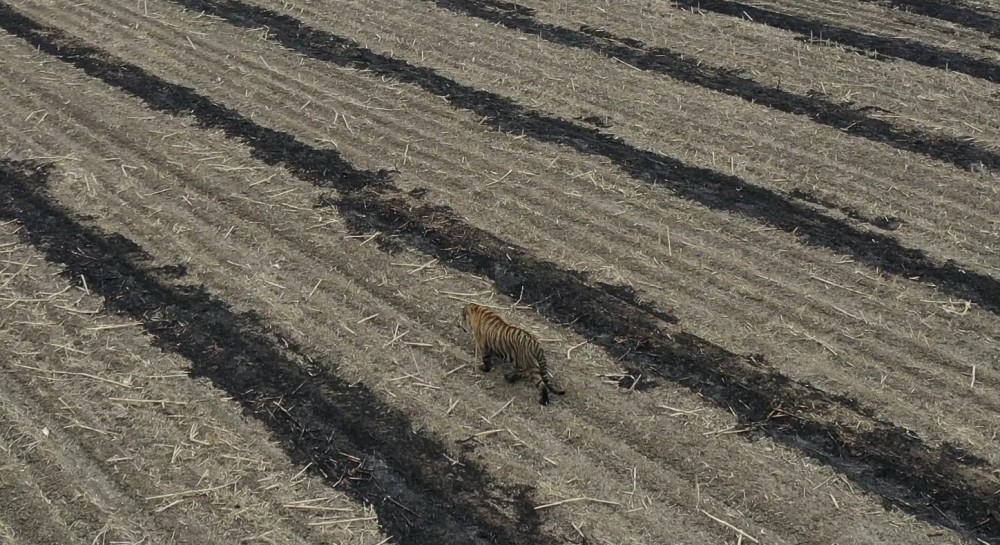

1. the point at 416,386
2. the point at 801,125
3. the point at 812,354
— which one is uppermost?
the point at 801,125

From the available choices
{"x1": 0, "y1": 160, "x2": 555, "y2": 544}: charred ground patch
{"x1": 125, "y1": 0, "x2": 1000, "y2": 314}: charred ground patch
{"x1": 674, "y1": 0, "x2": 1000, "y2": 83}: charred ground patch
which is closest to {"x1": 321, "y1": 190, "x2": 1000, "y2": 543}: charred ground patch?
{"x1": 125, "y1": 0, "x2": 1000, "y2": 314}: charred ground patch

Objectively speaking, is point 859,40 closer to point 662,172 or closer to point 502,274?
point 662,172

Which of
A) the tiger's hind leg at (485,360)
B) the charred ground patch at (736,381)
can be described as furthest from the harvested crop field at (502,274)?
the tiger's hind leg at (485,360)

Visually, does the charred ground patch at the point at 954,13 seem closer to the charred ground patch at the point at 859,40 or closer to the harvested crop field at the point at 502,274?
the harvested crop field at the point at 502,274

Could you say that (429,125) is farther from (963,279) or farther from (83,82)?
(963,279)

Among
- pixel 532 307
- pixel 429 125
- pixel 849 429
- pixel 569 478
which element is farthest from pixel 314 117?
pixel 849 429

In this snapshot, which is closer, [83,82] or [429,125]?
[429,125]
